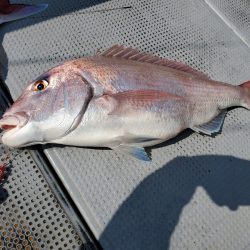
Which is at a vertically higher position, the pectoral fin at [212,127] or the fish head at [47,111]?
the fish head at [47,111]

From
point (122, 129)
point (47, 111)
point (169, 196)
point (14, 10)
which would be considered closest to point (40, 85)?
point (47, 111)

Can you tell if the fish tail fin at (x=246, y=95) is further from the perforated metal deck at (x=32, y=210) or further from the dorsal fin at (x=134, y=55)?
the perforated metal deck at (x=32, y=210)

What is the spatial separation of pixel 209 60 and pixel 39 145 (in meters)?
1.77

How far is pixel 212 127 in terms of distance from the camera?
103 inches

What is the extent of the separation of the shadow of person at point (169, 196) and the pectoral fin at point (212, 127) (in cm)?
22

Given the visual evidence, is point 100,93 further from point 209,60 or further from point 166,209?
point 209,60

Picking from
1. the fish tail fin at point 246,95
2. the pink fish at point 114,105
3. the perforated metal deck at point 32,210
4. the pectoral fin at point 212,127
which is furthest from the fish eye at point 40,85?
the fish tail fin at point 246,95

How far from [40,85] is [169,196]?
1202 millimetres

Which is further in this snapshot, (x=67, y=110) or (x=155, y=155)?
(x=155, y=155)

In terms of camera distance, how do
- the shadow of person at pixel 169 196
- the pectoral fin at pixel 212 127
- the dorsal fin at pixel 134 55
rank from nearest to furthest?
the shadow of person at pixel 169 196 < the dorsal fin at pixel 134 55 < the pectoral fin at pixel 212 127

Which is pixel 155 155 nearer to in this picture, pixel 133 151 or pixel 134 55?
pixel 133 151

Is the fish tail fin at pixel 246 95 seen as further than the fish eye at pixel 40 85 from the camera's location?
Yes

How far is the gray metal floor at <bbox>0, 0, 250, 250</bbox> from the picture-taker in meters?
2.31

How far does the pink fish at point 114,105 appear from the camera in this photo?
208 centimetres
